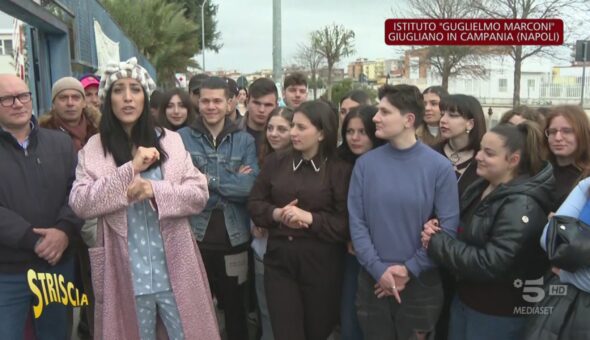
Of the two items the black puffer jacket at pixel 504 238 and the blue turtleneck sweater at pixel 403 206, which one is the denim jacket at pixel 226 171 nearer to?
the blue turtleneck sweater at pixel 403 206

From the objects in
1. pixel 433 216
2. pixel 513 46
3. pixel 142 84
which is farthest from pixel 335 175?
pixel 513 46

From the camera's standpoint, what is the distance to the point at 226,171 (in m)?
3.52

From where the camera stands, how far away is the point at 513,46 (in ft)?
60.2

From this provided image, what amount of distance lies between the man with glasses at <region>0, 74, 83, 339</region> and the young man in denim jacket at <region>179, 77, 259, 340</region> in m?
0.84

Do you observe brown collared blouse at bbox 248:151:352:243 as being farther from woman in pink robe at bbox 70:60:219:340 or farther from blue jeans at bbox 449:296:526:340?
blue jeans at bbox 449:296:526:340

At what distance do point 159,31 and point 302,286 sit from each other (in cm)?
2710

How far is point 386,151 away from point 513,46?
1739 centimetres

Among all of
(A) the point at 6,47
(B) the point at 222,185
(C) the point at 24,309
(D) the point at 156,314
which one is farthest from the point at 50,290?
(A) the point at 6,47

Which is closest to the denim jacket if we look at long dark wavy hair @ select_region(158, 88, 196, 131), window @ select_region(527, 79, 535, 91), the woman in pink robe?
the woman in pink robe

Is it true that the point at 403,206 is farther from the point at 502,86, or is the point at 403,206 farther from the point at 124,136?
the point at 502,86

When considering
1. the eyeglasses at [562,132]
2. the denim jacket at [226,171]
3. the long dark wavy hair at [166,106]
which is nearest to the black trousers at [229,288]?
the denim jacket at [226,171]

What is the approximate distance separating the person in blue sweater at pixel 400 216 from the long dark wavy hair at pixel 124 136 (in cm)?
118

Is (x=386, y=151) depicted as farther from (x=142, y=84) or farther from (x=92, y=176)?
(x=92, y=176)

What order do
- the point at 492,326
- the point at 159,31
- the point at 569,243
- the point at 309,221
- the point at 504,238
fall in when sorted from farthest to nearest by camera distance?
1. the point at 159,31
2. the point at 309,221
3. the point at 492,326
4. the point at 504,238
5. the point at 569,243
